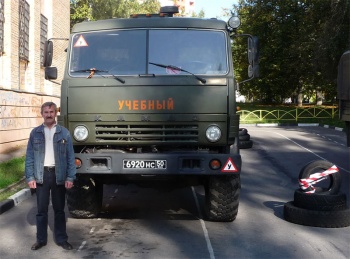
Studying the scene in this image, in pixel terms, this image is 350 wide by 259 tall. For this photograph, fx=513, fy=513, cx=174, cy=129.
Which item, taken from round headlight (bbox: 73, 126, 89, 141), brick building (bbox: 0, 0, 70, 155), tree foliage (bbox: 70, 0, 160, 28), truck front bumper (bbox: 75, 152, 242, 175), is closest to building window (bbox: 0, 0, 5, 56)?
brick building (bbox: 0, 0, 70, 155)

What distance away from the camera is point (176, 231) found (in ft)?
22.0

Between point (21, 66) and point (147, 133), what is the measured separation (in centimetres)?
1404

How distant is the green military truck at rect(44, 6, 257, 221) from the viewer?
634cm

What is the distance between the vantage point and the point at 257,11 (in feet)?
144

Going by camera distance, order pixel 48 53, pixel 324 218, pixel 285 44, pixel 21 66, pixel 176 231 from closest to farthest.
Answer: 1. pixel 176 231
2. pixel 324 218
3. pixel 48 53
4. pixel 21 66
5. pixel 285 44

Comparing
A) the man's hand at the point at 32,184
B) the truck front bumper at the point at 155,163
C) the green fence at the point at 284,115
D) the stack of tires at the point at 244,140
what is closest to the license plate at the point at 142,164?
the truck front bumper at the point at 155,163

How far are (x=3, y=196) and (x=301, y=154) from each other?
10058 mm

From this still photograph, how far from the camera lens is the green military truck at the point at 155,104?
634 cm

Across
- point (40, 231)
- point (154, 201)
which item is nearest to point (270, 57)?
point (154, 201)

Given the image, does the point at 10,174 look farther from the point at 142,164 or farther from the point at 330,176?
the point at 330,176

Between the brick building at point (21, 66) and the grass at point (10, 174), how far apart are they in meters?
2.69

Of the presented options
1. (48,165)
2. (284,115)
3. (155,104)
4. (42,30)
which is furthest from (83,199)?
(284,115)

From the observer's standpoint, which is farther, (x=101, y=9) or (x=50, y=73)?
(x=101, y=9)

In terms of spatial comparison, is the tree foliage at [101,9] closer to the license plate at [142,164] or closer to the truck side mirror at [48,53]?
the truck side mirror at [48,53]
